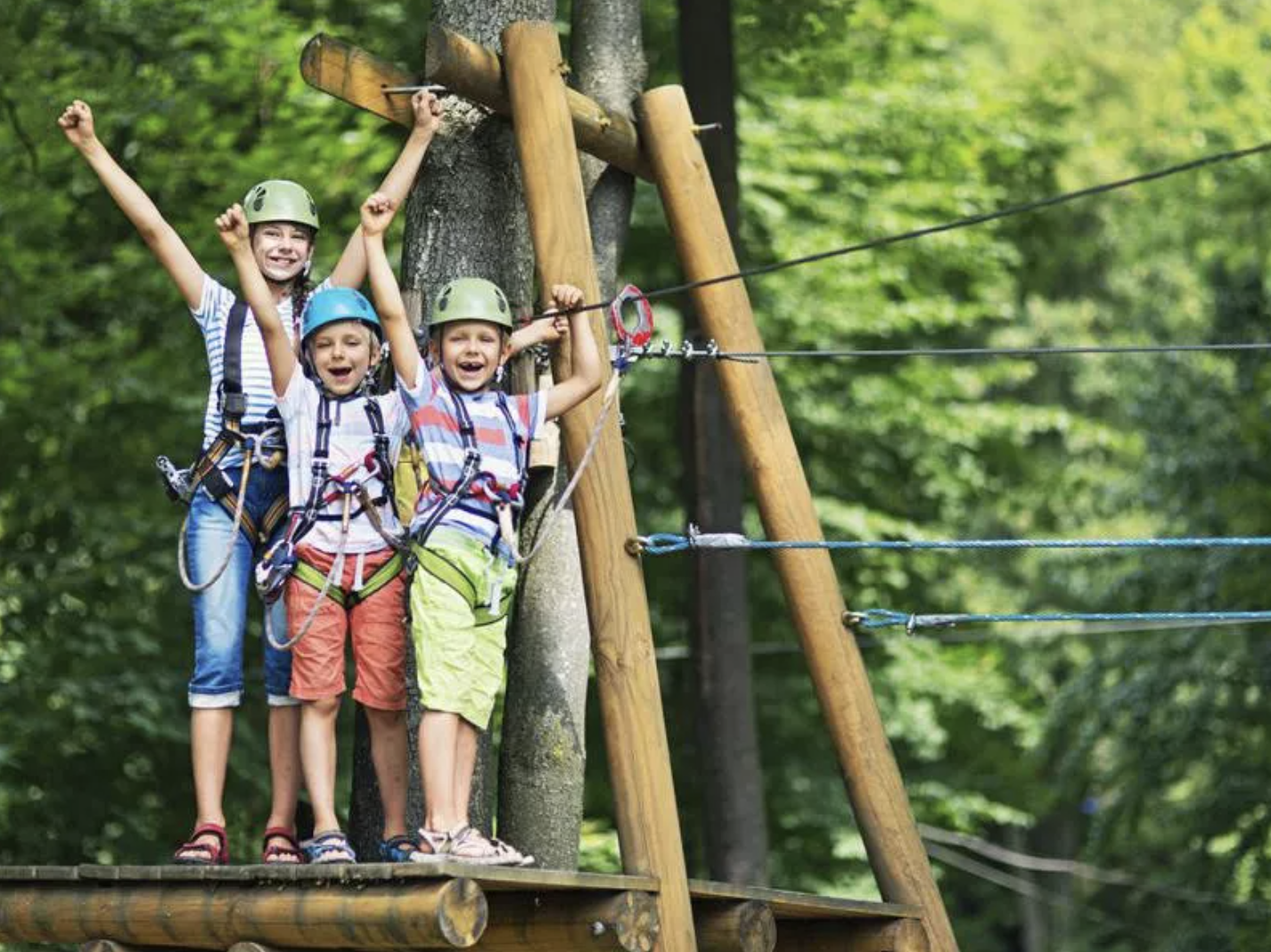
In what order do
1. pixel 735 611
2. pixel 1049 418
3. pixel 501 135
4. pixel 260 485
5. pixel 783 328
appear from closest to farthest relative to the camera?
pixel 260 485
pixel 501 135
pixel 735 611
pixel 783 328
pixel 1049 418

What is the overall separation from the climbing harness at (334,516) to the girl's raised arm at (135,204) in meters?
0.55

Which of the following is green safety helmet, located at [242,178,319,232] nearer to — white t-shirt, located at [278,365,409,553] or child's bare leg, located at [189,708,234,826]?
white t-shirt, located at [278,365,409,553]

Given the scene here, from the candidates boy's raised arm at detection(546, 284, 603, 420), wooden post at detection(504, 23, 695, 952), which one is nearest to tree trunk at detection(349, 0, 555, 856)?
wooden post at detection(504, 23, 695, 952)

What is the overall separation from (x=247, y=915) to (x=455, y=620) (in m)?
0.91

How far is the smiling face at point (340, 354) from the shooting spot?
6.38 meters

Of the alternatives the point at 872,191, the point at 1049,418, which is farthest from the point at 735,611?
the point at 1049,418

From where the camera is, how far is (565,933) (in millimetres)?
6121

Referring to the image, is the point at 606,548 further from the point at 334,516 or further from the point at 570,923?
the point at 570,923

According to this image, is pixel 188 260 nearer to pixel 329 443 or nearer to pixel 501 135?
pixel 329 443

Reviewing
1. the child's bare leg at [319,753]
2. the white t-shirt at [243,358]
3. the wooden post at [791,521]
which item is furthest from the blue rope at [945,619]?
the white t-shirt at [243,358]

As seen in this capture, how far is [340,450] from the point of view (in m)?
6.37

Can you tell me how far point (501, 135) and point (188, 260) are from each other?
1.33 meters

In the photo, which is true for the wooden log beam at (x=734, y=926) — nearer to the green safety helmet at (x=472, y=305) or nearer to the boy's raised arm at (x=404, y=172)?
the green safety helmet at (x=472, y=305)

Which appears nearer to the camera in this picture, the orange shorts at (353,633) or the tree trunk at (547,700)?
the orange shorts at (353,633)
